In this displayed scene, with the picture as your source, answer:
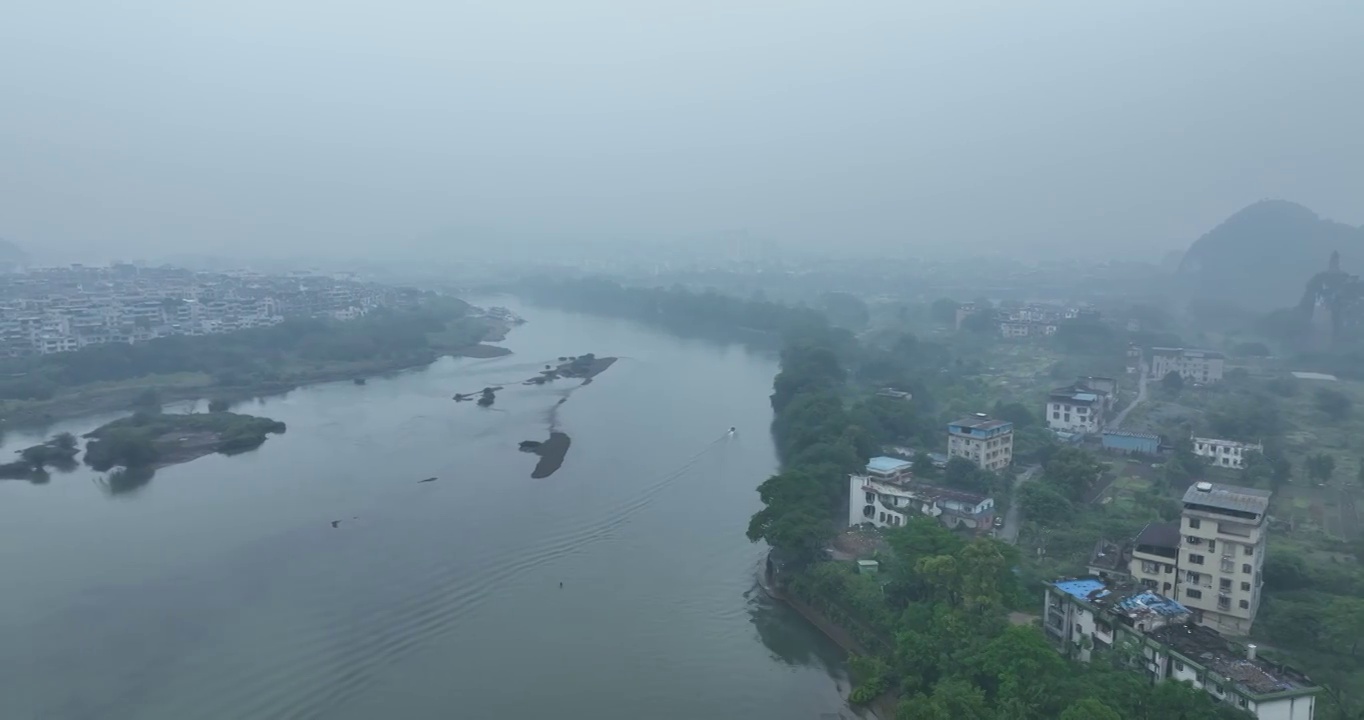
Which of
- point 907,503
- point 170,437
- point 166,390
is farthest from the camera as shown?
point 166,390

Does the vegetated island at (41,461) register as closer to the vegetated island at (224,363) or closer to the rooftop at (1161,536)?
the vegetated island at (224,363)

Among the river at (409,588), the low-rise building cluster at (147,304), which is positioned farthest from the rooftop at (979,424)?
the low-rise building cluster at (147,304)

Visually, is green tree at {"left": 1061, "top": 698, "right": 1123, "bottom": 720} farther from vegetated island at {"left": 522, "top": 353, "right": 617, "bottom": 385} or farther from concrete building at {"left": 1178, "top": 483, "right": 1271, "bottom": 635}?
vegetated island at {"left": 522, "top": 353, "right": 617, "bottom": 385}

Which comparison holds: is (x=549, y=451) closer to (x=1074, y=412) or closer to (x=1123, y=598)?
(x=1074, y=412)

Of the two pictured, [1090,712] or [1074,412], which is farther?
[1074,412]

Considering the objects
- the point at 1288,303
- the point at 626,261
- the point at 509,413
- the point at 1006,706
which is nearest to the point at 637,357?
the point at 509,413

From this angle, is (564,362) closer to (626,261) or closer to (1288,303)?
(1288,303)

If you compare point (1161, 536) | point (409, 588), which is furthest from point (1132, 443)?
point (409, 588)

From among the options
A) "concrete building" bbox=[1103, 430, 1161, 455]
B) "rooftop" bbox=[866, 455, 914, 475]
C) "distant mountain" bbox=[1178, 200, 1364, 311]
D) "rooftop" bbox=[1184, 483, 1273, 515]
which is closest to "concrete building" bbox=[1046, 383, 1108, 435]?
"concrete building" bbox=[1103, 430, 1161, 455]
